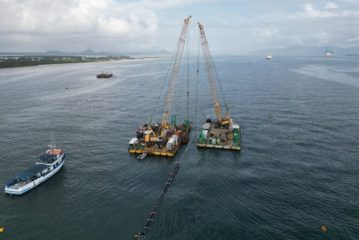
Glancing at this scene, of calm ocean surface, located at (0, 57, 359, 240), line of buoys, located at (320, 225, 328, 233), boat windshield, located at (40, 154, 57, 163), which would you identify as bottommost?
line of buoys, located at (320, 225, 328, 233)

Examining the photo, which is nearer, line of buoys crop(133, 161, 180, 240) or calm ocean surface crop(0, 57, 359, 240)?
line of buoys crop(133, 161, 180, 240)

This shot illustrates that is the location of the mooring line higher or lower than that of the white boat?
lower

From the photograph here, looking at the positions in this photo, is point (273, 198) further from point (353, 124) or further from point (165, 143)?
point (353, 124)

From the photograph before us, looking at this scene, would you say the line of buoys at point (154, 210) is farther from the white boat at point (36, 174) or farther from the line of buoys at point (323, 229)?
the line of buoys at point (323, 229)

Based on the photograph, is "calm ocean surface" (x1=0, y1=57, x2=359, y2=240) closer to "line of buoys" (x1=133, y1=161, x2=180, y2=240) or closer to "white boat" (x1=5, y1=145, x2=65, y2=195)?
"line of buoys" (x1=133, y1=161, x2=180, y2=240)

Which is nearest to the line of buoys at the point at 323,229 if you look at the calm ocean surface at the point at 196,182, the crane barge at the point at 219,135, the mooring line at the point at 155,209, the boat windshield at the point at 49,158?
the calm ocean surface at the point at 196,182

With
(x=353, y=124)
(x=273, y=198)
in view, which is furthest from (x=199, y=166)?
(x=353, y=124)

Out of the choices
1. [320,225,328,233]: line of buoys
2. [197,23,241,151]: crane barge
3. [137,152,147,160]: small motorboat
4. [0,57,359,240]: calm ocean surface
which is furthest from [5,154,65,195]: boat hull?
[320,225,328,233]: line of buoys

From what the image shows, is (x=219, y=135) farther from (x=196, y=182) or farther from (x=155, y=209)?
(x=155, y=209)

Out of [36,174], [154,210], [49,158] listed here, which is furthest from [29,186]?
[154,210]
